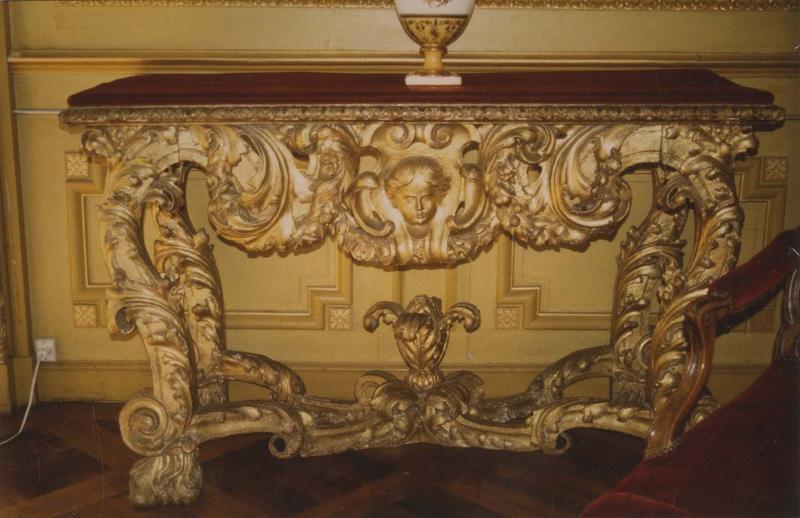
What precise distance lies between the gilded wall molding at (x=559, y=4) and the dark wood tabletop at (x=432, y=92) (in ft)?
1.50

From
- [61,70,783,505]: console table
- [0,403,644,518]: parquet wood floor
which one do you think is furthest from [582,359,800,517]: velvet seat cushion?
[0,403,644,518]: parquet wood floor

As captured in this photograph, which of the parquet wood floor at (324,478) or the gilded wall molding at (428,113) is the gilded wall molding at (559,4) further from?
the parquet wood floor at (324,478)

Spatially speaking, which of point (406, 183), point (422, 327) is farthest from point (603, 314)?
point (406, 183)

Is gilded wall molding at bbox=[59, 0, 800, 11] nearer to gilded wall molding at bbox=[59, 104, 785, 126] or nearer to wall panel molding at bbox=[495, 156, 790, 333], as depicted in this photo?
wall panel molding at bbox=[495, 156, 790, 333]

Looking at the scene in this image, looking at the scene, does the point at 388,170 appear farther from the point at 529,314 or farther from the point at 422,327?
the point at 529,314

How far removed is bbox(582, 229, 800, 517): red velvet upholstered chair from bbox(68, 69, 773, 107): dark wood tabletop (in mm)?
391

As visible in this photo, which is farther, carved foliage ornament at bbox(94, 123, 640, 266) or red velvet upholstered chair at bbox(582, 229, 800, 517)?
carved foliage ornament at bbox(94, 123, 640, 266)

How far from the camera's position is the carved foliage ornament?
1.75m

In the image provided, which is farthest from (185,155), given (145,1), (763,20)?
(763,20)

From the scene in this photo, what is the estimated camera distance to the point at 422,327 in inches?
83.4

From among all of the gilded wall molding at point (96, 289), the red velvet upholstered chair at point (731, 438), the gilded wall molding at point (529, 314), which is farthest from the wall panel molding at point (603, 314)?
the red velvet upholstered chair at point (731, 438)

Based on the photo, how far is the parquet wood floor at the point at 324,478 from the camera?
1.94m

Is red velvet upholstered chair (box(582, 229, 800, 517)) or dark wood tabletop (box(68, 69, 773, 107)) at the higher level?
dark wood tabletop (box(68, 69, 773, 107))

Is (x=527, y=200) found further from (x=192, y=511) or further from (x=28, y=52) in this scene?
(x=28, y=52)
